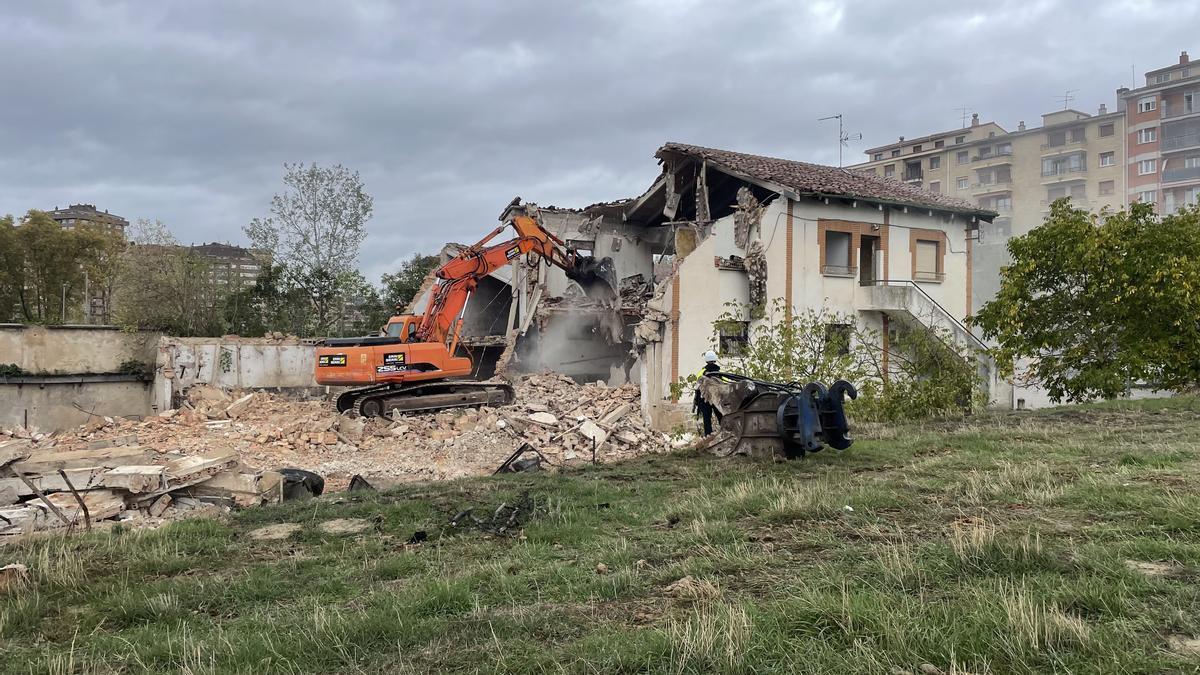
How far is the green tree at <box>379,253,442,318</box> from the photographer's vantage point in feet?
106

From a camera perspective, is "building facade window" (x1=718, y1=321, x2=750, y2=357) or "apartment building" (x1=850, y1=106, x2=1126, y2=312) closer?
"building facade window" (x1=718, y1=321, x2=750, y2=357)

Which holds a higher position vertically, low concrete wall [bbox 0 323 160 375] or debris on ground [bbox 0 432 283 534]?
low concrete wall [bbox 0 323 160 375]

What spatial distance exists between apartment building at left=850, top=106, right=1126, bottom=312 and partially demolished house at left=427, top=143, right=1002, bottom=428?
38.4 metres

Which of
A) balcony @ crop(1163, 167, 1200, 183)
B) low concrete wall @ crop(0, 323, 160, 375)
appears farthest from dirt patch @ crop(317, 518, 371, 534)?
balcony @ crop(1163, 167, 1200, 183)

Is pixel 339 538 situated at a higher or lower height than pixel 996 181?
lower

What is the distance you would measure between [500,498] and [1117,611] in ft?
19.3

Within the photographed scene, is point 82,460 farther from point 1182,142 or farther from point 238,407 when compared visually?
point 1182,142

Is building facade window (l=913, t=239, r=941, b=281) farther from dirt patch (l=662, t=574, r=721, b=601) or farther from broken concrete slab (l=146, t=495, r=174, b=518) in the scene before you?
dirt patch (l=662, t=574, r=721, b=601)

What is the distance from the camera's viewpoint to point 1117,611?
3658mm

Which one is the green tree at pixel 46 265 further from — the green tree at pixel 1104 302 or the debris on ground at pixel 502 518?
the green tree at pixel 1104 302

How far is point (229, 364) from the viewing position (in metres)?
22.4

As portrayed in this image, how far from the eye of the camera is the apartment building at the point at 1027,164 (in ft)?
205

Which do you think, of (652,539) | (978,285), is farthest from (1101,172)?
(652,539)

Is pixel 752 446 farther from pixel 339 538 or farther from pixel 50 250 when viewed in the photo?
pixel 50 250
